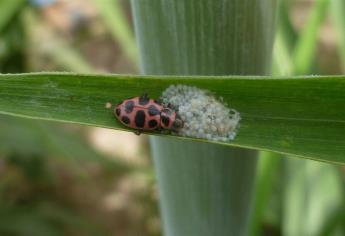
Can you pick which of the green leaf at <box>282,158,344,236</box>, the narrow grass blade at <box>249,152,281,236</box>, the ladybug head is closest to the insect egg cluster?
the ladybug head

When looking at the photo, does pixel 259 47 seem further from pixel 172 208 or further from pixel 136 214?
pixel 136 214

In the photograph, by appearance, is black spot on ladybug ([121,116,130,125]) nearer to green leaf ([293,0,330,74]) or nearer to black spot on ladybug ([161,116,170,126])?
black spot on ladybug ([161,116,170,126])

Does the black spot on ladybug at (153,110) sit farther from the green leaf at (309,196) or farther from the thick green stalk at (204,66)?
the green leaf at (309,196)

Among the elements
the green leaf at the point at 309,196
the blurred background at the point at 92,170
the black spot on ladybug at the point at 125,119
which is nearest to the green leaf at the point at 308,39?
the blurred background at the point at 92,170

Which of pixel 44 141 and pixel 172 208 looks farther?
pixel 44 141

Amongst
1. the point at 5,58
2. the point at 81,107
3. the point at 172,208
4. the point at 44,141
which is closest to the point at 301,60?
the point at 172,208

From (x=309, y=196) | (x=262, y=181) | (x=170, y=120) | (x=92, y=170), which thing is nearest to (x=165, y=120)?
(x=170, y=120)

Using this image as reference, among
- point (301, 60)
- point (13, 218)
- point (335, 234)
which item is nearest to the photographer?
point (301, 60)
